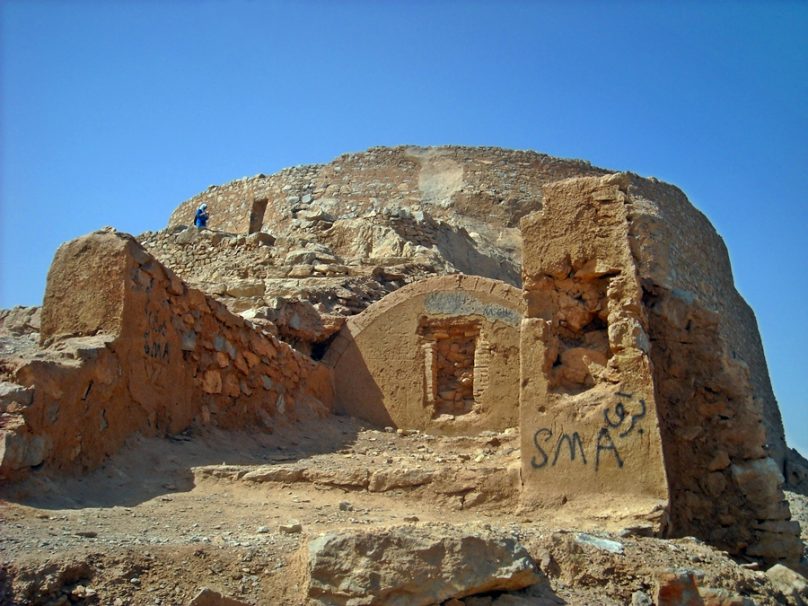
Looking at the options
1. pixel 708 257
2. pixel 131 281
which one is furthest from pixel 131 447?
pixel 708 257

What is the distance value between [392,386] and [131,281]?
3365 millimetres

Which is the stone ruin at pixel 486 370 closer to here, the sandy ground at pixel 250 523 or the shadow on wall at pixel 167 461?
the shadow on wall at pixel 167 461

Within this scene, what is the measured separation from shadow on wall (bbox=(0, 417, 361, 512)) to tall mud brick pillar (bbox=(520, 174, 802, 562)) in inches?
86.5

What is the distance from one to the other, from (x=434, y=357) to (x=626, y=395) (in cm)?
340

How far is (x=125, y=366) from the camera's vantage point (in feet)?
17.8

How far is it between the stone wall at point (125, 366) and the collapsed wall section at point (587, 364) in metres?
2.61

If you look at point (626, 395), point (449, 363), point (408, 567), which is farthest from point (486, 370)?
point (408, 567)

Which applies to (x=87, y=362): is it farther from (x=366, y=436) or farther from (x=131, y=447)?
(x=366, y=436)

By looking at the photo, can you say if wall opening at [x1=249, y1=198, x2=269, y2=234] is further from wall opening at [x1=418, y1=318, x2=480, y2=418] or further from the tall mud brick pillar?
the tall mud brick pillar

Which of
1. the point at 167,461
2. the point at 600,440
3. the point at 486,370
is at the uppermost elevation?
the point at 486,370

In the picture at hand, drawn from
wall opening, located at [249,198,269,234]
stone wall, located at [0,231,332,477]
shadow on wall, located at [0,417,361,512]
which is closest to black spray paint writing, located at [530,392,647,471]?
shadow on wall, located at [0,417,361,512]

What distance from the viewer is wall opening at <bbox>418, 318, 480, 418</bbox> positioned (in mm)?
8125

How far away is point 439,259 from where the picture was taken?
12.7 meters

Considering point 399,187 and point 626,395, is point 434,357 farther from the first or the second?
point 399,187
